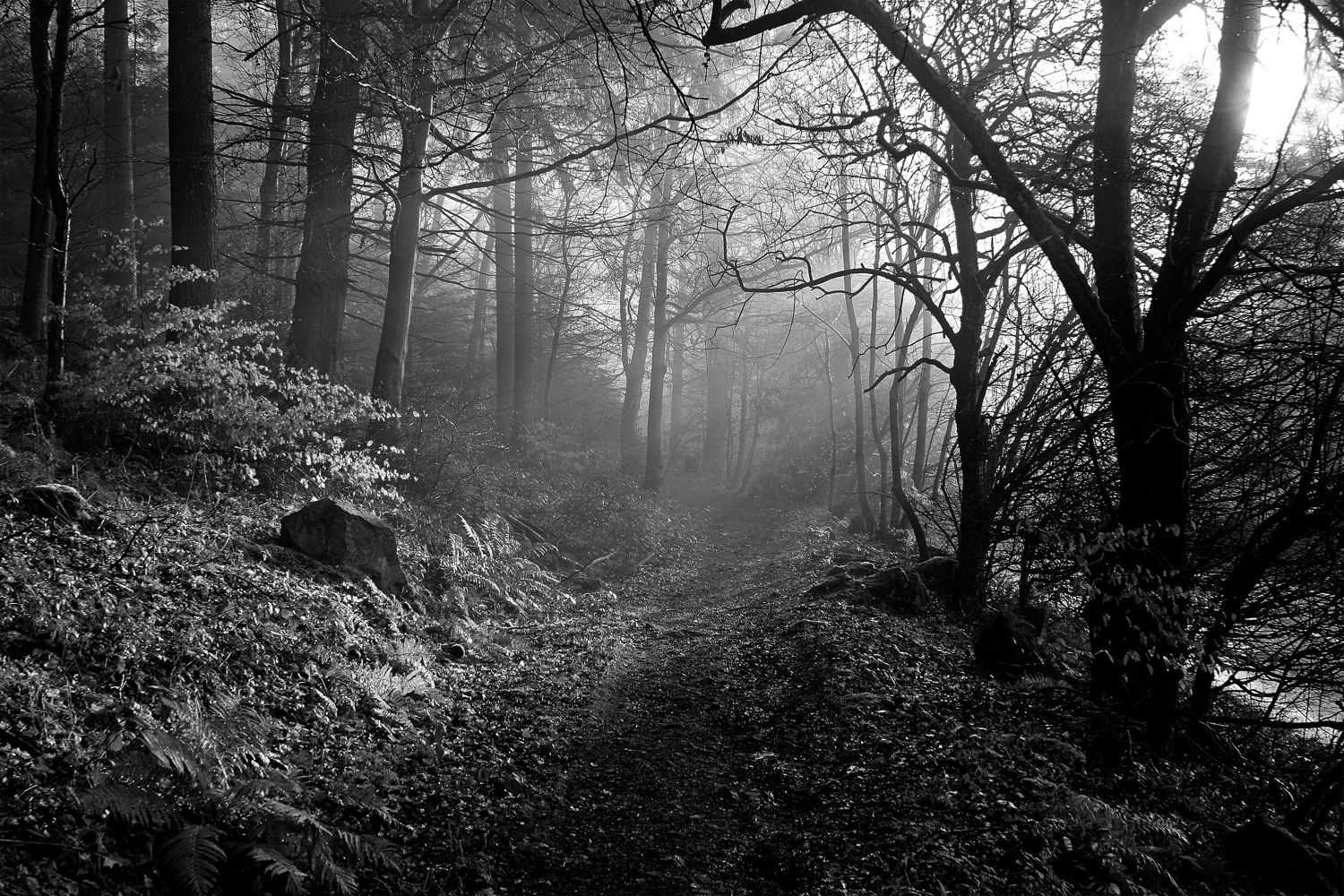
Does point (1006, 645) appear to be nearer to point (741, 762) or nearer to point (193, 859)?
point (741, 762)

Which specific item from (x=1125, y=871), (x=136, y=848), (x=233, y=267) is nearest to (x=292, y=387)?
(x=136, y=848)

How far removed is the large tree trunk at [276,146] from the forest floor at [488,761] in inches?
247

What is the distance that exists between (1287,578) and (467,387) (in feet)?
57.6

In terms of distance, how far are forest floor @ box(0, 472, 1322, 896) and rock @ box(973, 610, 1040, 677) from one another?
229 millimetres

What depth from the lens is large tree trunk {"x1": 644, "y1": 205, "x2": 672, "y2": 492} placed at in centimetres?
2061

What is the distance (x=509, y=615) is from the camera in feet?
26.9

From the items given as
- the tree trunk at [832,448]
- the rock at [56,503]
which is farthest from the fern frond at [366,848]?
the tree trunk at [832,448]

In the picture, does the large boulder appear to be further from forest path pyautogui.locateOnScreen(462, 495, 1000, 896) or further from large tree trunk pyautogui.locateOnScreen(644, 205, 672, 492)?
large tree trunk pyautogui.locateOnScreen(644, 205, 672, 492)

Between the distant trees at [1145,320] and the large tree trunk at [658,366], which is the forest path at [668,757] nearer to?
the distant trees at [1145,320]

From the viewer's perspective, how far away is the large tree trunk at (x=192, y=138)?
28.9 feet

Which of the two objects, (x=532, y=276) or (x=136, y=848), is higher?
(x=532, y=276)

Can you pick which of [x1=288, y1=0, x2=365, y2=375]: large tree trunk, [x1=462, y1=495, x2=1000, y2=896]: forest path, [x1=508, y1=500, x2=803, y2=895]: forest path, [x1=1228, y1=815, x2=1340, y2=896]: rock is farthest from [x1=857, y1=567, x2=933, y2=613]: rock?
[x1=288, y1=0, x2=365, y2=375]: large tree trunk

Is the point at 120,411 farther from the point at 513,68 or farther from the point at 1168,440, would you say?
the point at 1168,440

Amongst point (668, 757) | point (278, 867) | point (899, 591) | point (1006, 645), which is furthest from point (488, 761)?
point (899, 591)
